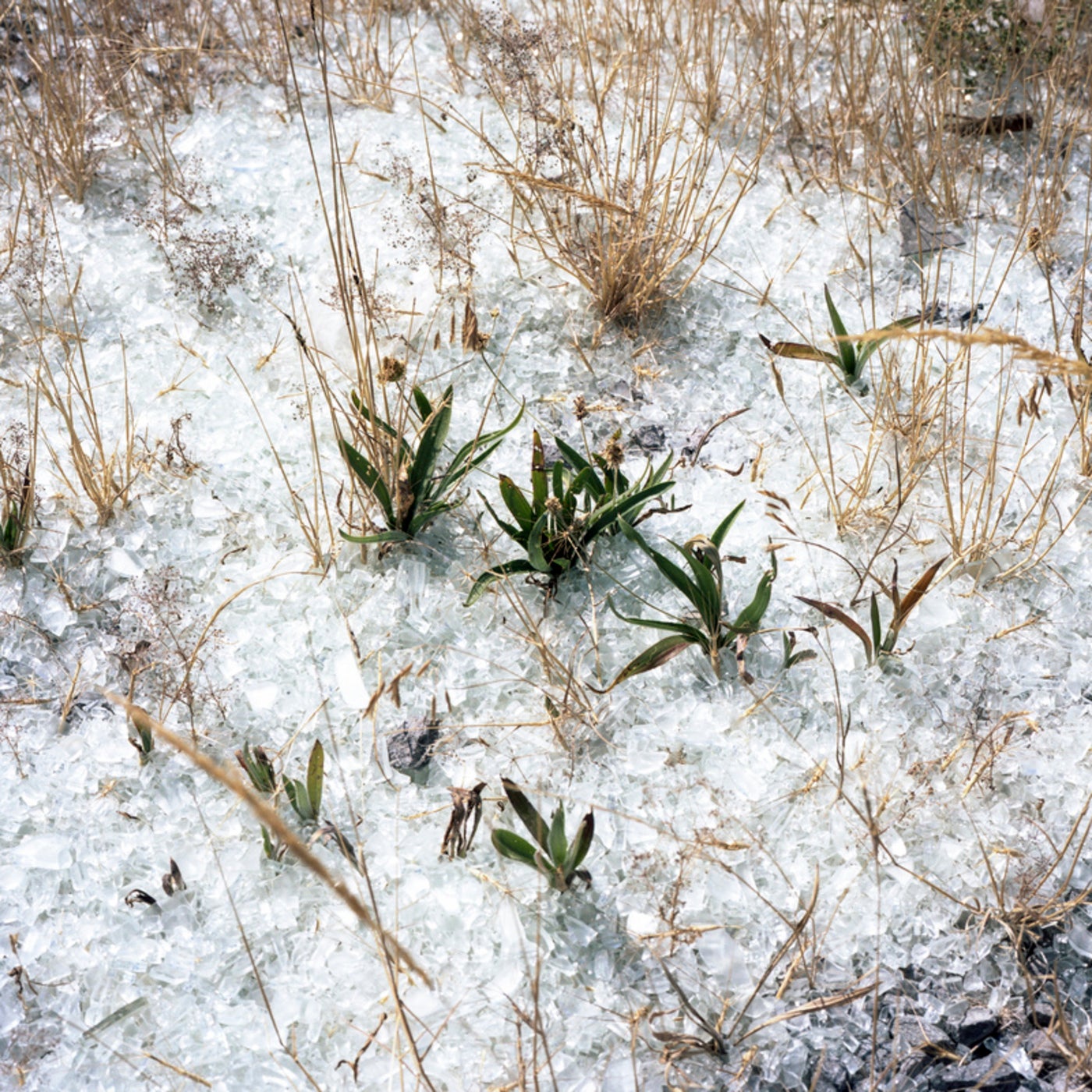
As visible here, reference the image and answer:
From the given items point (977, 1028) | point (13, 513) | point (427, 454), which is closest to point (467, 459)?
point (427, 454)

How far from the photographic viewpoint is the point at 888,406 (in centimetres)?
214

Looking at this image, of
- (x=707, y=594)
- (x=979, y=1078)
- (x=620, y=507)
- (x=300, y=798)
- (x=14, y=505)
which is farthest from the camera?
(x=14, y=505)

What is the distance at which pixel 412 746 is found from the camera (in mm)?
1771

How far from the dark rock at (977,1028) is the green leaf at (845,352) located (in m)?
1.26

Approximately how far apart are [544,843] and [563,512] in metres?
0.58

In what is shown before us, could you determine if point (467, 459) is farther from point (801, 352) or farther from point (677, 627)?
point (801, 352)

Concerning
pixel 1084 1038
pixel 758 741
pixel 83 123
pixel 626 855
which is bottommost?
pixel 1084 1038

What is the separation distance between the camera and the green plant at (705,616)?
1.79 metres

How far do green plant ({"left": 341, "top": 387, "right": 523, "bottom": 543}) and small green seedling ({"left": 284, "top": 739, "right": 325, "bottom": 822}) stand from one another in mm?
399

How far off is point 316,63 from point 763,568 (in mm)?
2025

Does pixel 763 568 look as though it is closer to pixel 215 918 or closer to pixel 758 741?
pixel 758 741

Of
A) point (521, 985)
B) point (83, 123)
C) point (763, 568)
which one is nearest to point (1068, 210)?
point (763, 568)

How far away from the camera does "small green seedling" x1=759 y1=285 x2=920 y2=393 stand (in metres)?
2.20

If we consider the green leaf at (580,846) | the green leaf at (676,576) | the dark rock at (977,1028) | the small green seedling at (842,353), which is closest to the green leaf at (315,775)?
the green leaf at (580,846)
